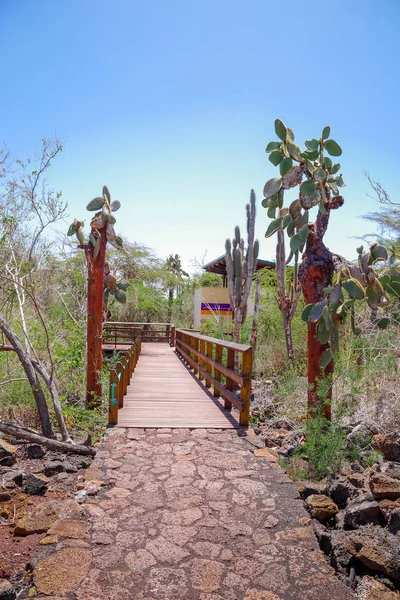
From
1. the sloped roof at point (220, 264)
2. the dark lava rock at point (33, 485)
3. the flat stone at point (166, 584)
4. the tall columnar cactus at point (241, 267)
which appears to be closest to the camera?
the flat stone at point (166, 584)

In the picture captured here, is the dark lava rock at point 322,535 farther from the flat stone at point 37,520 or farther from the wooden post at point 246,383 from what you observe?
the wooden post at point 246,383

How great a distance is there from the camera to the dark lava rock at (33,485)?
14.2 ft

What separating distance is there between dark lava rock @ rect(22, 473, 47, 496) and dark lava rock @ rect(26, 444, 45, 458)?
1149mm

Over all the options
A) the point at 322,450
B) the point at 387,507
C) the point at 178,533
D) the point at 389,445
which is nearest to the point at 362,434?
the point at 389,445

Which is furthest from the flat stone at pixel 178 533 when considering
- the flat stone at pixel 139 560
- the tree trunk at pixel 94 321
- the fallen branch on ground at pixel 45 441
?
the tree trunk at pixel 94 321

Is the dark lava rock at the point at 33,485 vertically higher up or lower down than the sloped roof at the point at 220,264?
lower down

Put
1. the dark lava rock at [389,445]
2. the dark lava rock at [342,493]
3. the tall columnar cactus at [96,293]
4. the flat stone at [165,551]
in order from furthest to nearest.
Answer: the tall columnar cactus at [96,293]
the dark lava rock at [389,445]
the dark lava rock at [342,493]
the flat stone at [165,551]

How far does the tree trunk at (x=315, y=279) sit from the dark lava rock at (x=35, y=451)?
3054 millimetres

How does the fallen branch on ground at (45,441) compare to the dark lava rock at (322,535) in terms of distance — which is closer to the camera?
the dark lava rock at (322,535)

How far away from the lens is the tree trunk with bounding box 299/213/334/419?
5496 millimetres

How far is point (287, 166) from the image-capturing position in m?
5.64

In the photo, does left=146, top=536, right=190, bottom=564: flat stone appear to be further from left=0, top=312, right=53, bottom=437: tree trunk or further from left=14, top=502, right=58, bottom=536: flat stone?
left=0, top=312, right=53, bottom=437: tree trunk

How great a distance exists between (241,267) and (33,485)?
1040cm

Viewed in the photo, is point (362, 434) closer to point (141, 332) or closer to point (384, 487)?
point (384, 487)
